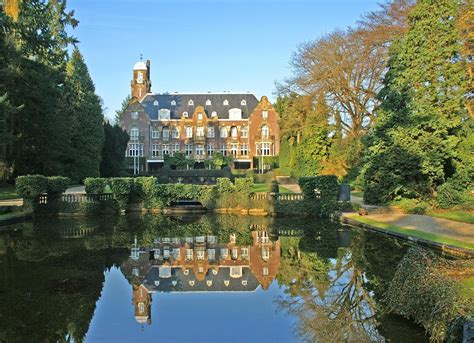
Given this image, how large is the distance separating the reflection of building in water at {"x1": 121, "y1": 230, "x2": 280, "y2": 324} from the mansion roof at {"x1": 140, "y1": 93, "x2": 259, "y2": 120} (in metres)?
48.1

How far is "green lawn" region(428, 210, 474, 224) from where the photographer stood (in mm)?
17375

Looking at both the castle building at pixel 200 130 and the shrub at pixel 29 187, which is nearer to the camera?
the shrub at pixel 29 187

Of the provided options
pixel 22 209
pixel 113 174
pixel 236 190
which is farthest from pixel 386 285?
pixel 113 174

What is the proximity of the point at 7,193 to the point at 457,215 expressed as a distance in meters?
28.6

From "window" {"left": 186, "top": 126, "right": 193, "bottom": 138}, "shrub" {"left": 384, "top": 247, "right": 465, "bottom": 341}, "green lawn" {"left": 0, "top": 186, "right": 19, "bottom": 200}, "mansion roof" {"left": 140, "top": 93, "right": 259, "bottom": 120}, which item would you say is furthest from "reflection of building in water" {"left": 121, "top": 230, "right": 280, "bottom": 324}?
"mansion roof" {"left": 140, "top": 93, "right": 259, "bottom": 120}

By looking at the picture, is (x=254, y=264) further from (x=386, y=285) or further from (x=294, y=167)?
(x=294, y=167)

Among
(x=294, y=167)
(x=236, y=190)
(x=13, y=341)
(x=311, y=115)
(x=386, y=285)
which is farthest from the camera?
(x=294, y=167)

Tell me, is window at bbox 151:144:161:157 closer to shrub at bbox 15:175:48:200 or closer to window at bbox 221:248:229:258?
shrub at bbox 15:175:48:200

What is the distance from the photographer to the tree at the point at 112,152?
47.7 metres

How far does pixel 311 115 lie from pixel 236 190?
14325mm

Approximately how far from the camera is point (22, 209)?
2164cm

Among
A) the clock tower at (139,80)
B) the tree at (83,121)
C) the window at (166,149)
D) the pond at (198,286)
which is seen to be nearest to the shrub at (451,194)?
the pond at (198,286)

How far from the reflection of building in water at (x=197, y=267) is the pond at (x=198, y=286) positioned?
0.09ft

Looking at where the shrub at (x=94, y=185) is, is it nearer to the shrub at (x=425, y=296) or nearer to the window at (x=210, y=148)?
the shrub at (x=425, y=296)
